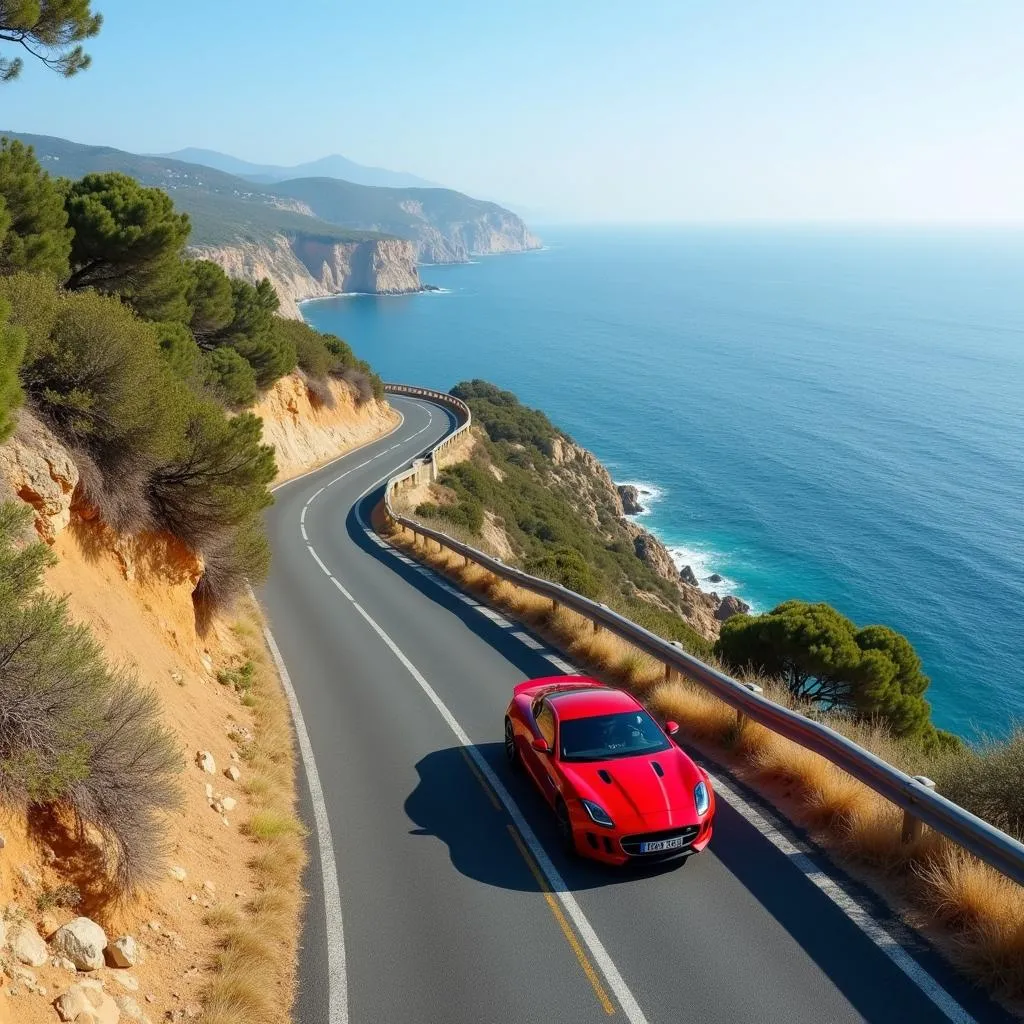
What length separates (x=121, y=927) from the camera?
5.94 m

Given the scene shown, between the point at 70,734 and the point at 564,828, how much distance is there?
14.7 feet

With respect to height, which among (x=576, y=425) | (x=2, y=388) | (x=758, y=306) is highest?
(x=758, y=306)

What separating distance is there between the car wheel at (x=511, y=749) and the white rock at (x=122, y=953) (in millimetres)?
4887

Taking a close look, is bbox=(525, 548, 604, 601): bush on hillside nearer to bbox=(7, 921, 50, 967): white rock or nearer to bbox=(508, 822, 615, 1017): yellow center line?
bbox=(508, 822, 615, 1017): yellow center line

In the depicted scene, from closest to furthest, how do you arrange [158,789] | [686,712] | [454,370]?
[158,789], [686,712], [454,370]

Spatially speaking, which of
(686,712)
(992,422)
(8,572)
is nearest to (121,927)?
(8,572)

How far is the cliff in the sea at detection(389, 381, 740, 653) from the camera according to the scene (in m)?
35.2

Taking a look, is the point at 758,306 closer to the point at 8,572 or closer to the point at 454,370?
the point at 454,370

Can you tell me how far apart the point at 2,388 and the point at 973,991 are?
857 cm

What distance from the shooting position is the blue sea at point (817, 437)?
1827 inches

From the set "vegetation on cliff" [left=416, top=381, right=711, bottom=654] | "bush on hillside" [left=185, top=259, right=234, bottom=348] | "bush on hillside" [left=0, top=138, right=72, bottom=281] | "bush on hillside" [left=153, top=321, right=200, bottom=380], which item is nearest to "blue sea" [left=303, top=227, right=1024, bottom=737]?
"vegetation on cliff" [left=416, top=381, right=711, bottom=654]

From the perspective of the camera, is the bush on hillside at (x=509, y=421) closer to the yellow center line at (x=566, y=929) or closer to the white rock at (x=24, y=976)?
the yellow center line at (x=566, y=929)

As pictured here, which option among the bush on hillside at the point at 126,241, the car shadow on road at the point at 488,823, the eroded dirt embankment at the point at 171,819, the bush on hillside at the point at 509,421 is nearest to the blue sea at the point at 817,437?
the car shadow on road at the point at 488,823

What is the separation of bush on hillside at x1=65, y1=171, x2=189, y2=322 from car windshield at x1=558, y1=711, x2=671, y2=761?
19304mm
